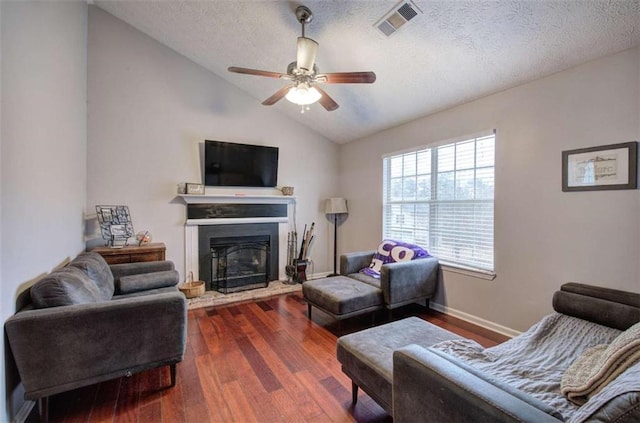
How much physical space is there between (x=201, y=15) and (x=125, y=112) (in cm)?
160

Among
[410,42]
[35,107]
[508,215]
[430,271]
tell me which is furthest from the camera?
[430,271]

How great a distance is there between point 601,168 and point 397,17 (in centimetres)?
200

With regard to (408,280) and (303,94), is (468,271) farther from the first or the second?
(303,94)

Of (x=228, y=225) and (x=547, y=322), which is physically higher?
(x=228, y=225)

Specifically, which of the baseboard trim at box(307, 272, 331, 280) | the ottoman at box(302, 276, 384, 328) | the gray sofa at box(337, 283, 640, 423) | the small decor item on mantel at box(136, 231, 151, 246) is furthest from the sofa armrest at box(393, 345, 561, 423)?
the baseboard trim at box(307, 272, 331, 280)

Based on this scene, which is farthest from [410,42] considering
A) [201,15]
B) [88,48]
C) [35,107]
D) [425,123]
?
[88,48]

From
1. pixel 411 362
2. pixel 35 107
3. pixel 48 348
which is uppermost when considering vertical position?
pixel 35 107

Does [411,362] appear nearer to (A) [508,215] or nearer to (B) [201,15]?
(A) [508,215]

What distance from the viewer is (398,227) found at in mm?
4047

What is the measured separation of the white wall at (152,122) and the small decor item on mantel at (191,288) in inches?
12.1

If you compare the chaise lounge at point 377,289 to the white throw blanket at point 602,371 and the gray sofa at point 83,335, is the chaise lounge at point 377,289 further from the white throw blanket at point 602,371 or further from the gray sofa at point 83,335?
the white throw blanket at point 602,371

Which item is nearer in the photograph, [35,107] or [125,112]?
[35,107]

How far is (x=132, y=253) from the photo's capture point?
3188mm

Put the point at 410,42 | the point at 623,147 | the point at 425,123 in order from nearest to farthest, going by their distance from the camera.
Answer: the point at 623,147 → the point at 410,42 → the point at 425,123
